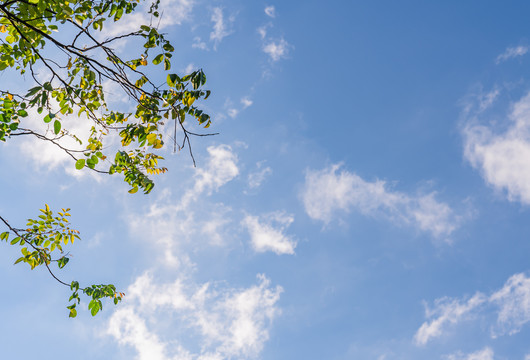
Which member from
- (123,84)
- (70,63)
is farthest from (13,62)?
(123,84)

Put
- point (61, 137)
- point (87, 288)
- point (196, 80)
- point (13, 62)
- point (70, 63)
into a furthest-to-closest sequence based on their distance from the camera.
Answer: point (87, 288) < point (61, 137) < point (70, 63) < point (13, 62) < point (196, 80)

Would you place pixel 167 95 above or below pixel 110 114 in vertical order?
below

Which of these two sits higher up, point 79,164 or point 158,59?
point 158,59

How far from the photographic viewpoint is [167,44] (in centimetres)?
448

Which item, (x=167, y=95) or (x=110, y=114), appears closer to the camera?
(x=167, y=95)

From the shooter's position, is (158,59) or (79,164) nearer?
(79,164)

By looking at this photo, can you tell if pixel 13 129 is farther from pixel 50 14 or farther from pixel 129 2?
pixel 129 2

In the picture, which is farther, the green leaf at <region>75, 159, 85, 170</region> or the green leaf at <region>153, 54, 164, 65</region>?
the green leaf at <region>153, 54, 164, 65</region>

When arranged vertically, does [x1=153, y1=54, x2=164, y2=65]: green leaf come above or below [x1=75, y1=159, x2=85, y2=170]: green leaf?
above

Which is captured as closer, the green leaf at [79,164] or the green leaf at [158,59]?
the green leaf at [79,164]

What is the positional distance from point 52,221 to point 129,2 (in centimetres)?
364

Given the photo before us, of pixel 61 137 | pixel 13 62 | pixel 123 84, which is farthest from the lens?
pixel 61 137

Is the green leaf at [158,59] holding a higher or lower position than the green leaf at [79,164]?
higher

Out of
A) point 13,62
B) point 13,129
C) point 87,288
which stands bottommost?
point 87,288
